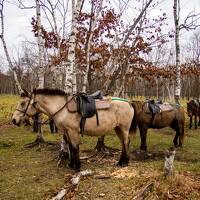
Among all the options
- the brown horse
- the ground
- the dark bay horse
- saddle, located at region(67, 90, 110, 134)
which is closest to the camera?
the ground

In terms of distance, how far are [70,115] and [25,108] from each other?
1148mm

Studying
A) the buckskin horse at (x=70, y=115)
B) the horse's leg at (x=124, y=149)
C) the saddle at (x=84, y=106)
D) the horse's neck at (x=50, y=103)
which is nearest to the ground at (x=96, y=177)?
the horse's leg at (x=124, y=149)

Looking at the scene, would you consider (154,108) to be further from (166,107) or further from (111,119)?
(111,119)

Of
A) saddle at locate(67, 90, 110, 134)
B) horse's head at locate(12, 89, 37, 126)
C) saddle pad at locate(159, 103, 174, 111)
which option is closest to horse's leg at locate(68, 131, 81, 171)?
Answer: saddle at locate(67, 90, 110, 134)

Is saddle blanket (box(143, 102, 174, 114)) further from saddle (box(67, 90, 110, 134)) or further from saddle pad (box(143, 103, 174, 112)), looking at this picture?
saddle (box(67, 90, 110, 134))

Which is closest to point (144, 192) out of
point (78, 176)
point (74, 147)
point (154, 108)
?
point (78, 176)

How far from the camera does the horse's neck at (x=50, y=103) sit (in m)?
7.68

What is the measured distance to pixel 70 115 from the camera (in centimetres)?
760

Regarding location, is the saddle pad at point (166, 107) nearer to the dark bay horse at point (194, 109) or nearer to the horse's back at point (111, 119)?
the horse's back at point (111, 119)

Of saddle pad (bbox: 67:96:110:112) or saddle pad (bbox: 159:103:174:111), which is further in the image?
saddle pad (bbox: 159:103:174:111)

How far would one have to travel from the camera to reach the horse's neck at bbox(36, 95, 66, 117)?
7677 mm

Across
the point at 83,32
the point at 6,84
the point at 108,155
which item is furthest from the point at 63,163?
the point at 6,84

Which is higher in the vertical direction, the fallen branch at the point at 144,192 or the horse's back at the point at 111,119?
the horse's back at the point at 111,119

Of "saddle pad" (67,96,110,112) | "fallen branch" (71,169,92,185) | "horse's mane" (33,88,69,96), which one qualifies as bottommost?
"fallen branch" (71,169,92,185)
